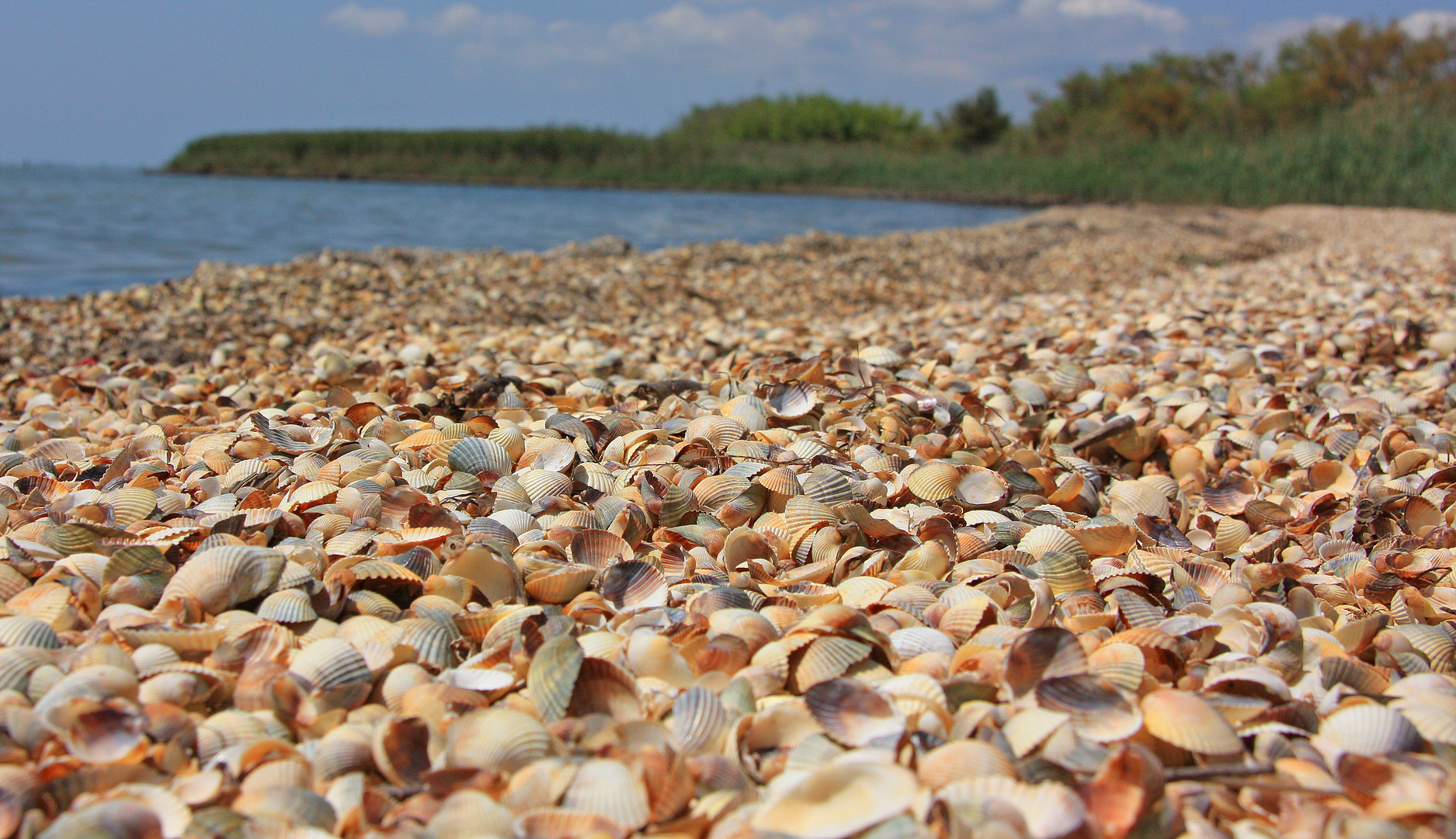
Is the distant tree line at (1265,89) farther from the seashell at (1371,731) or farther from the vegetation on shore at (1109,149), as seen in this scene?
the seashell at (1371,731)

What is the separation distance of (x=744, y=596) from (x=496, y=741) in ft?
1.54

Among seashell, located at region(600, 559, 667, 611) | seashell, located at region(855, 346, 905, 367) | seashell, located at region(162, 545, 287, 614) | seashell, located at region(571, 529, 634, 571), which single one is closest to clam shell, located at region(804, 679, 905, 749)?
seashell, located at region(600, 559, 667, 611)

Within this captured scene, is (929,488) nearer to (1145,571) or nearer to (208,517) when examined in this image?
(1145,571)

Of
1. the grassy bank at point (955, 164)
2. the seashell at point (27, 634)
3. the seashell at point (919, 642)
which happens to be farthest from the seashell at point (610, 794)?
the grassy bank at point (955, 164)

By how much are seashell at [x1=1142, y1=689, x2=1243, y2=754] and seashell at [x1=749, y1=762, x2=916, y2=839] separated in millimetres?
324

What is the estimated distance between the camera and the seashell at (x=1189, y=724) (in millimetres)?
1020

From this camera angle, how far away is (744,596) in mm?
1383

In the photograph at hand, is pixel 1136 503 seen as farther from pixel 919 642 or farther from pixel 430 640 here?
pixel 430 640

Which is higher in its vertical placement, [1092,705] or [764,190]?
[764,190]

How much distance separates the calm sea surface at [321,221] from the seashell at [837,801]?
706cm

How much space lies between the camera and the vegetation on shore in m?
15.9

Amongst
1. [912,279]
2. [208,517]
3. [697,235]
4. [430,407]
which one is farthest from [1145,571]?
[697,235]

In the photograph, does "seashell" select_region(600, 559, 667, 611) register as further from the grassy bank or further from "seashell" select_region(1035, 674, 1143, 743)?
the grassy bank

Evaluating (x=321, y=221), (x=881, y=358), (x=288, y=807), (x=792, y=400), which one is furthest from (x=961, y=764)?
(x=321, y=221)
